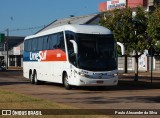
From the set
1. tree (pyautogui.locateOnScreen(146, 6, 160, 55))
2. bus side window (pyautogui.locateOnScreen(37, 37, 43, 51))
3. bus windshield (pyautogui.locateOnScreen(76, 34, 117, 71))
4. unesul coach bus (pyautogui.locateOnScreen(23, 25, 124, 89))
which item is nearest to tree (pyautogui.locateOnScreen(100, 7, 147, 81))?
tree (pyautogui.locateOnScreen(146, 6, 160, 55))


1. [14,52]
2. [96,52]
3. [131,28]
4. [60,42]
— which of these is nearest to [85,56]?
[96,52]

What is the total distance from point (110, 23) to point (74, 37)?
8.88m

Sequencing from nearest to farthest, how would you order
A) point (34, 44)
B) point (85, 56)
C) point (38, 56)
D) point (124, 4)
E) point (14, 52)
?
point (85, 56) < point (38, 56) < point (34, 44) < point (124, 4) < point (14, 52)

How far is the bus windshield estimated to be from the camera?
82.3 feet

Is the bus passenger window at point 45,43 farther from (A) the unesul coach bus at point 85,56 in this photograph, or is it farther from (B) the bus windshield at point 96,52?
(B) the bus windshield at point 96,52

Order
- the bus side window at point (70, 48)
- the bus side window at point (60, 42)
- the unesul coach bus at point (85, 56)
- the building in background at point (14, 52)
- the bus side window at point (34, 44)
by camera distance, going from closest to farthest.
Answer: the unesul coach bus at point (85, 56) → the bus side window at point (70, 48) → the bus side window at point (60, 42) → the bus side window at point (34, 44) → the building in background at point (14, 52)

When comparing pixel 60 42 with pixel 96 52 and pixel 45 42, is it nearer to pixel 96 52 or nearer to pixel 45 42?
pixel 96 52

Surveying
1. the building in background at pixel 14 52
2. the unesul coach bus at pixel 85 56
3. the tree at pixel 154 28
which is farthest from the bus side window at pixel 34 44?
the building in background at pixel 14 52

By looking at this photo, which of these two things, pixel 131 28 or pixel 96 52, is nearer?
pixel 96 52

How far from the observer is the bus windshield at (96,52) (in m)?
25.1

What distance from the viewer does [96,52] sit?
2525cm

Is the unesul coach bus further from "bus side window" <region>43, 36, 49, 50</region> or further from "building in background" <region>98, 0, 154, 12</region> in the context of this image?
"building in background" <region>98, 0, 154, 12</region>

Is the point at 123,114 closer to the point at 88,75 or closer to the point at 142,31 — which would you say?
the point at 88,75

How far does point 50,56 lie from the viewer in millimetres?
29297
